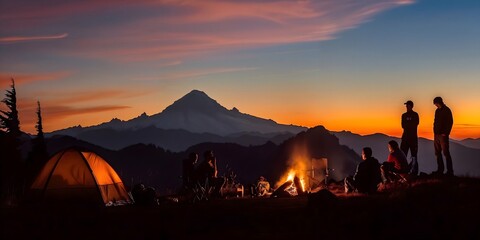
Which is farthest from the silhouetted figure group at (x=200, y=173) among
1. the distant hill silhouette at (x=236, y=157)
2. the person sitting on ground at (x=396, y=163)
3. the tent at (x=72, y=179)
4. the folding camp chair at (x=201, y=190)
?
the distant hill silhouette at (x=236, y=157)

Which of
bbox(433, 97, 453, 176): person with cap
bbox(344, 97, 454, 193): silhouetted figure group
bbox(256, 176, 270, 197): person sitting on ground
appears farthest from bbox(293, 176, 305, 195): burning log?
bbox(433, 97, 453, 176): person with cap

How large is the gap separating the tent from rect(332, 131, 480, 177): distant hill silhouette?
120 metres

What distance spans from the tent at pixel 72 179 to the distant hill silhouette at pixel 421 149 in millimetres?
120009

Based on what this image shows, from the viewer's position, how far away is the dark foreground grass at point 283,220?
499 inches

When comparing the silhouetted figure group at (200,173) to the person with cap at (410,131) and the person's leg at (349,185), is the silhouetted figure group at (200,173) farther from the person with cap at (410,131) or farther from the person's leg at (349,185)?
→ the person with cap at (410,131)

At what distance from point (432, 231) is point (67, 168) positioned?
45.3 feet

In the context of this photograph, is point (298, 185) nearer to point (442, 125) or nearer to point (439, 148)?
point (439, 148)

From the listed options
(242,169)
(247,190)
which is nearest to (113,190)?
(247,190)

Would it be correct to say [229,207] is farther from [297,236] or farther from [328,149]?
[328,149]

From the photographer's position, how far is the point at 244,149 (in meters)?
149

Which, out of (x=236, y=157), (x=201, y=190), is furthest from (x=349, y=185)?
(x=236, y=157)

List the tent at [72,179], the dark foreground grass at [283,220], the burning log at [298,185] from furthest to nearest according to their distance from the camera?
the burning log at [298,185]
the tent at [72,179]
the dark foreground grass at [283,220]

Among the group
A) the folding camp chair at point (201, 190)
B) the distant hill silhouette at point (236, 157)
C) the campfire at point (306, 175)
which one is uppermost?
the distant hill silhouette at point (236, 157)

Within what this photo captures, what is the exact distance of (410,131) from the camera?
22703 mm
